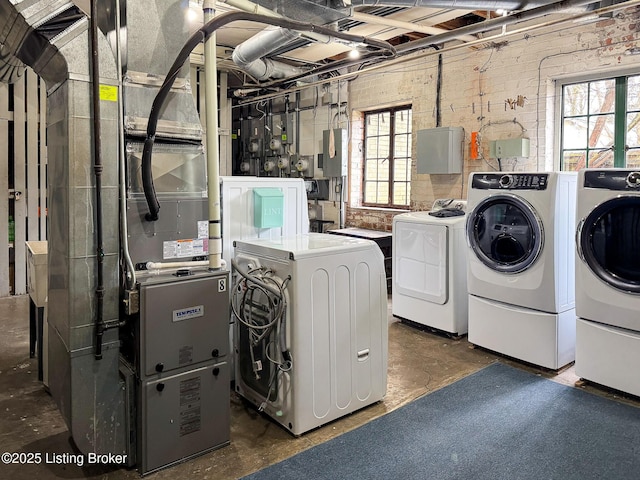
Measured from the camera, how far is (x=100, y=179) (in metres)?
2.15

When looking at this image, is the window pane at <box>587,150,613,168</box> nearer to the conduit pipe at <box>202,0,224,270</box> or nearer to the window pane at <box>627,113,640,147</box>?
the window pane at <box>627,113,640,147</box>

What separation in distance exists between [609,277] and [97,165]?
3042 millimetres

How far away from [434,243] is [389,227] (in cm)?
182

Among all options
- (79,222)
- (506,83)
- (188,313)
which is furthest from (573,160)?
(79,222)

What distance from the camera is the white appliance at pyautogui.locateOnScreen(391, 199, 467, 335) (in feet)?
13.6

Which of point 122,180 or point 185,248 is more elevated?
point 122,180

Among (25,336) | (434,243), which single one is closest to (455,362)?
(434,243)

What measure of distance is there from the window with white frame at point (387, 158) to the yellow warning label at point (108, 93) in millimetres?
4206

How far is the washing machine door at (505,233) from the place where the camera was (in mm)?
3463

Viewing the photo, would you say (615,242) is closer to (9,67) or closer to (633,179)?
(633,179)

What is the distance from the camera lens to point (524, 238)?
3.54 m

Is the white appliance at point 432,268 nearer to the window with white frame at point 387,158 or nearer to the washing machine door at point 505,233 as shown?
the washing machine door at point 505,233

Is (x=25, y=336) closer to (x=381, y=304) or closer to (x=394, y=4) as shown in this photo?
(x=381, y=304)

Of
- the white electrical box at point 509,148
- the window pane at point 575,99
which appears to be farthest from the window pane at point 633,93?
the white electrical box at point 509,148
